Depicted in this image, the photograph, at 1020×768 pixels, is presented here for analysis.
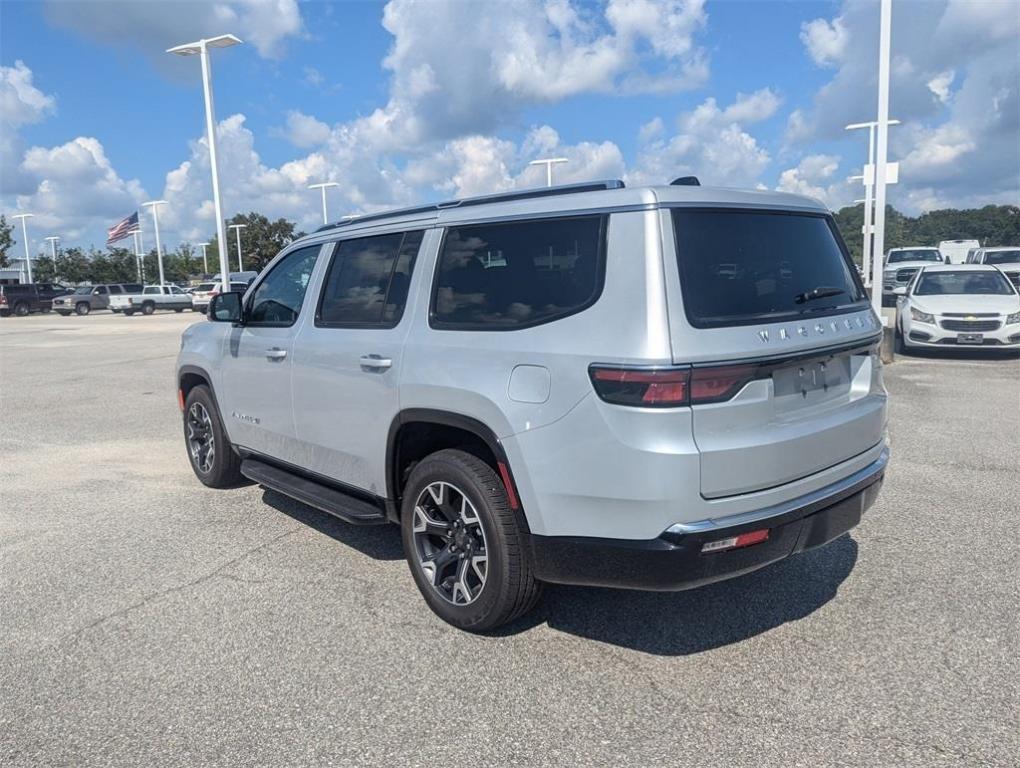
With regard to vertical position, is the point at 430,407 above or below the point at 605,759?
above

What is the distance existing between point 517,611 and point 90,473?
494 cm

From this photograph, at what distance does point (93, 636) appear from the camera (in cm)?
370

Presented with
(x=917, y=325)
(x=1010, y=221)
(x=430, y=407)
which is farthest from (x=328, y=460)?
(x=1010, y=221)

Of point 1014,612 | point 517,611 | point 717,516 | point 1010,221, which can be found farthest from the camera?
point 1010,221

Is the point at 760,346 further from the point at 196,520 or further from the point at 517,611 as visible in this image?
the point at 196,520

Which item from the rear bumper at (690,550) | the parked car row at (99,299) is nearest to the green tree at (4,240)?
the parked car row at (99,299)

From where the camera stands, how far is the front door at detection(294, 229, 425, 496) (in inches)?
155

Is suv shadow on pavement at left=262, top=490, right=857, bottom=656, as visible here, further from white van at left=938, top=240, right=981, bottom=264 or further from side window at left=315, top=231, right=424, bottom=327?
white van at left=938, top=240, right=981, bottom=264

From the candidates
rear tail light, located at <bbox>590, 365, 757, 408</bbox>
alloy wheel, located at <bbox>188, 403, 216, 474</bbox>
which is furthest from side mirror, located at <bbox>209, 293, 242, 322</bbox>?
rear tail light, located at <bbox>590, 365, 757, 408</bbox>

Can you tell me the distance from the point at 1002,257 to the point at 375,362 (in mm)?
26104

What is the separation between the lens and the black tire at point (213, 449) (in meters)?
5.80

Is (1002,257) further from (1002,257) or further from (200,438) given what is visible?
(200,438)

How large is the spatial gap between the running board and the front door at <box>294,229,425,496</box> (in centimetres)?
9

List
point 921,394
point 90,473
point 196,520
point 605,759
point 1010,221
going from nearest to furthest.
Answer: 1. point 605,759
2. point 196,520
3. point 90,473
4. point 921,394
5. point 1010,221
